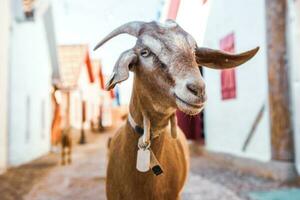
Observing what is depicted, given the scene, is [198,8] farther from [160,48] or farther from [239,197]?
[239,197]

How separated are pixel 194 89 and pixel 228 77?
→ 4.92 meters

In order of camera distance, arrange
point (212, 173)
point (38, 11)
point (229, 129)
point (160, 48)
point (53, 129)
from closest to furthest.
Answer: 1. point (160, 48)
2. point (212, 173)
3. point (229, 129)
4. point (38, 11)
5. point (53, 129)

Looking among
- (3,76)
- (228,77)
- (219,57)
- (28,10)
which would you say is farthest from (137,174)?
(28,10)

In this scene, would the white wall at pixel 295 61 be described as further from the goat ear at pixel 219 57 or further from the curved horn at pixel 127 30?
the curved horn at pixel 127 30

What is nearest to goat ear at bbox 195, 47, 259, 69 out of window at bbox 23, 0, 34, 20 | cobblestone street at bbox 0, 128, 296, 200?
cobblestone street at bbox 0, 128, 296, 200

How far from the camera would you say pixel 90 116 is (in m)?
17.5

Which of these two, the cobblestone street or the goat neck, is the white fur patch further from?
the cobblestone street

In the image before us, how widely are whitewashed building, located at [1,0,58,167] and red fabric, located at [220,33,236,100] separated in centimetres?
361

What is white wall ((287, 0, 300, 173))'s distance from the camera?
3926 millimetres

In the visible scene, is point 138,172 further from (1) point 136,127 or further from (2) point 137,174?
(1) point 136,127

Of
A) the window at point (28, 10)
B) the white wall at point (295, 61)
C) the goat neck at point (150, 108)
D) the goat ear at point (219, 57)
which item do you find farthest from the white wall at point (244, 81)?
the window at point (28, 10)

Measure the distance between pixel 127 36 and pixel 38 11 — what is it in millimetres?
6453

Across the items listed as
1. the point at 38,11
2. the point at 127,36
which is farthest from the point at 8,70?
the point at 127,36

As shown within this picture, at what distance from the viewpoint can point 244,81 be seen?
5500 millimetres
